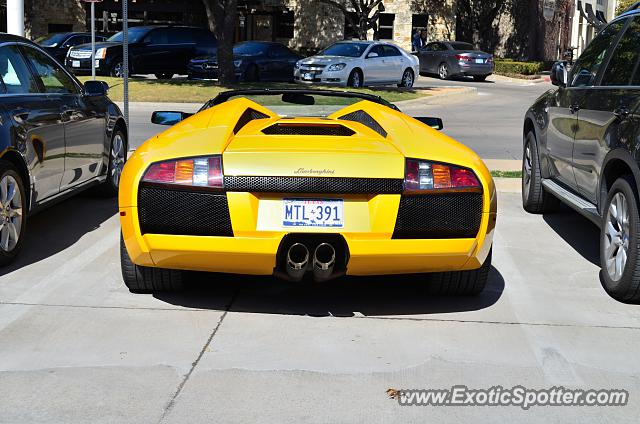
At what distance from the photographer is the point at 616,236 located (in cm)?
631

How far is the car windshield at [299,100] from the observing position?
6.93 metres

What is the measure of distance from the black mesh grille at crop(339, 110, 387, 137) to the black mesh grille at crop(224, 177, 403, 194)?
0.83m

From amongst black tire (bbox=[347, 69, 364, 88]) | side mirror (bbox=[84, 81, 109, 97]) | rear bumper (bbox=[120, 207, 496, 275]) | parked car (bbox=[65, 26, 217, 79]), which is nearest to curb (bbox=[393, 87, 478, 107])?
black tire (bbox=[347, 69, 364, 88])

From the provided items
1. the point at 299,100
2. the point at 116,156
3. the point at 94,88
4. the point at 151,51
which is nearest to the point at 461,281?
the point at 299,100

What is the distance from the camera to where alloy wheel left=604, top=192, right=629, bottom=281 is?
20.2 feet

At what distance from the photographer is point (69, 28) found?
1944 inches

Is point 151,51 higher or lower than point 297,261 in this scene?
higher

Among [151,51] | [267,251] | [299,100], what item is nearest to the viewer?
[267,251]

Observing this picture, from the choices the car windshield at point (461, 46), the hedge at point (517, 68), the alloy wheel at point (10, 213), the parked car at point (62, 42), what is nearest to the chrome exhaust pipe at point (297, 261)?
the alloy wheel at point (10, 213)

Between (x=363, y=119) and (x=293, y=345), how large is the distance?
1800 mm

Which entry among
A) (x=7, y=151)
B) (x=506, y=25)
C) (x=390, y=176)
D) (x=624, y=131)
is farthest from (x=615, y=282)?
(x=506, y=25)

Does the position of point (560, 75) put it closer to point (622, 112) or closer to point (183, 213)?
point (622, 112)

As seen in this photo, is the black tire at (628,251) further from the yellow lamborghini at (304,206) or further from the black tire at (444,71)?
the black tire at (444,71)

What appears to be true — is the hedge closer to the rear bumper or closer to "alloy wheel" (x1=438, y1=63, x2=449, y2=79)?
"alloy wheel" (x1=438, y1=63, x2=449, y2=79)
